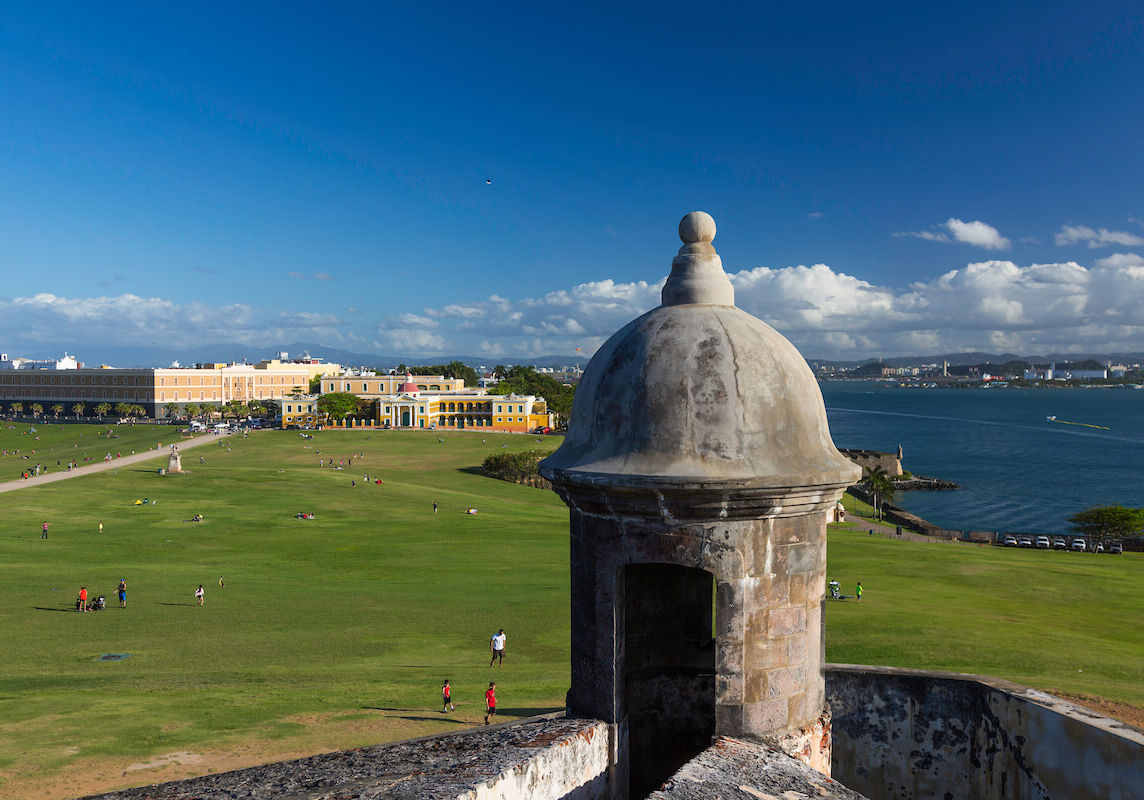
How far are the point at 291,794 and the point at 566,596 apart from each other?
24.0 metres

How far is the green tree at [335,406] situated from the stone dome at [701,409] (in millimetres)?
127130

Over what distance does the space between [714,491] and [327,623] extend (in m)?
22.4

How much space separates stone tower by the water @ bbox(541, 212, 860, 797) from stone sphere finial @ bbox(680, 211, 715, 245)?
0.01 metres

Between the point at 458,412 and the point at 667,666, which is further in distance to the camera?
the point at 458,412

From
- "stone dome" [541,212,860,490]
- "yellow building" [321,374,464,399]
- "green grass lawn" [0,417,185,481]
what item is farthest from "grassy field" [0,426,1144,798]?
"yellow building" [321,374,464,399]

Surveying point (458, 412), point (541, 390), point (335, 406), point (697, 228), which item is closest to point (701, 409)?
point (697, 228)

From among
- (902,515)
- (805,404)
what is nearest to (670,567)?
(805,404)

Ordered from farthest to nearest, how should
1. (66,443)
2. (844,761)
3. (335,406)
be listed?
(335,406) < (66,443) < (844,761)

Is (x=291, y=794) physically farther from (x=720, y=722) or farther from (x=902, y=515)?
(x=902, y=515)

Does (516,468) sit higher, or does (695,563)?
(695,563)

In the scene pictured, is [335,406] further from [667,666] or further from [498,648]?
[667,666]

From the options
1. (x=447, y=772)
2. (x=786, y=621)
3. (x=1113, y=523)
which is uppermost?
(x=786, y=621)

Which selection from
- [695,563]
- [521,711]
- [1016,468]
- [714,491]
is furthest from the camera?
[1016,468]

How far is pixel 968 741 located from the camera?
9602 millimetres
